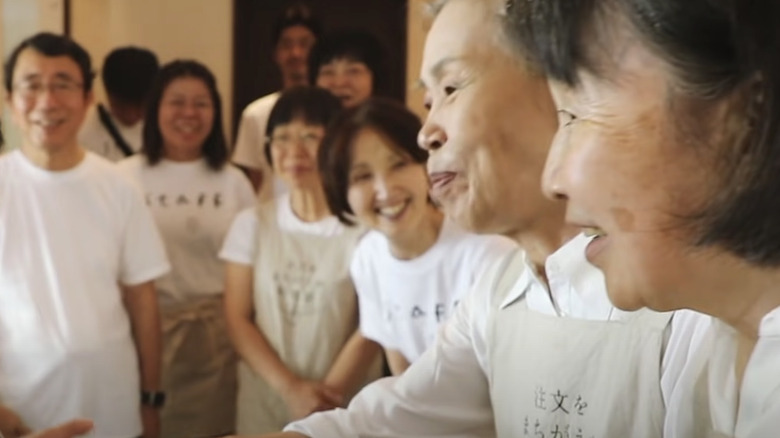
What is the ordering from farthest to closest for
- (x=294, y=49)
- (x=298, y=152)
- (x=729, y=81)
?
(x=294, y=49) → (x=298, y=152) → (x=729, y=81)

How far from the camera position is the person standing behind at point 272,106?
9.18 ft

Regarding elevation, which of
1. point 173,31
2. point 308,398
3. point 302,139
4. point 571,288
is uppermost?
point 173,31

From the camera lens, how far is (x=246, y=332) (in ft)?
6.66

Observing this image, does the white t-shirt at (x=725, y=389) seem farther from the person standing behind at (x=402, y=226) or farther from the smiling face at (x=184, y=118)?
the smiling face at (x=184, y=118)

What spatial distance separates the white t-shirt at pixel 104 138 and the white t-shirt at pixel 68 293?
3.08ft

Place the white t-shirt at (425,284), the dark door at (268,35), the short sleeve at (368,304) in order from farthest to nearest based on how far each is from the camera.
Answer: the dark door at (268,35) < the short sleeve at (368,304) < the white t-shirt at (425,284)

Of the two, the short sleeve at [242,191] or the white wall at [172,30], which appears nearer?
the short sleeve at [242,191]

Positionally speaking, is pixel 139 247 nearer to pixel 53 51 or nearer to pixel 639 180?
pixel 53 51

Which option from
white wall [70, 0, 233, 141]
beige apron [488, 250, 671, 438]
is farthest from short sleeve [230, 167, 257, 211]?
white wall [70, 0, 233, 141]

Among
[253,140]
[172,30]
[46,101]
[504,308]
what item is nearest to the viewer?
[504,308]

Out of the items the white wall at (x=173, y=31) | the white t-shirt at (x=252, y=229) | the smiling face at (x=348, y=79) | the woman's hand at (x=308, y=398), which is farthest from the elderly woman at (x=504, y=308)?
the white wall at (x=173, y=31)

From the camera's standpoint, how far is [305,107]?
208 centimetres

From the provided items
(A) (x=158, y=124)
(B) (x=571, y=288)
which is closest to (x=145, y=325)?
(A) (x=158, y=124)

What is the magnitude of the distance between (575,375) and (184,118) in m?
1.72
